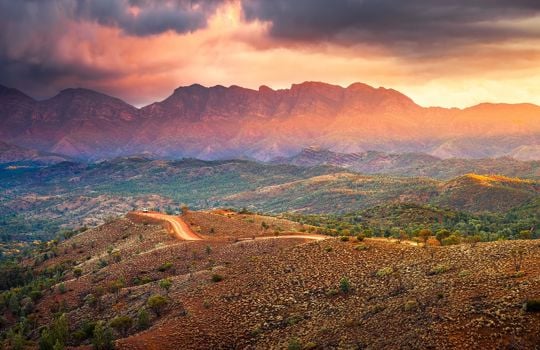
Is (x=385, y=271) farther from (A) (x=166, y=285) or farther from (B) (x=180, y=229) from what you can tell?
(B) (x=180, y=229)

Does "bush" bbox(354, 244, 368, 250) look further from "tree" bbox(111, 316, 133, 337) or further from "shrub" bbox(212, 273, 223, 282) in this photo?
"tree" bbox(111, 316, 133, 337)

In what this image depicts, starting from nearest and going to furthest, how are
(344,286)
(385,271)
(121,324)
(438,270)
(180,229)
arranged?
1. (438,270)
2. (344,286)
3. (385,271)
4. (121,324)
5. (180,229)

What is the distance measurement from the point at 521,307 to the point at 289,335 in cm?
1991

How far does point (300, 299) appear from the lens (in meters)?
51.8

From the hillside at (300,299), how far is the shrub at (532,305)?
8 centimetres

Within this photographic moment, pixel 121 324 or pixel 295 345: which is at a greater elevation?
pixel 295 345

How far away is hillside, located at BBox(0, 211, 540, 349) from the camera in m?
36.8

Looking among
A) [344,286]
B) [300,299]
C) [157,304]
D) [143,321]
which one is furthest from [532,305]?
[157,304]

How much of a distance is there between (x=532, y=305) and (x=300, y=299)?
24.0 metres

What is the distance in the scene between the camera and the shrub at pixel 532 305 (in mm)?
34094

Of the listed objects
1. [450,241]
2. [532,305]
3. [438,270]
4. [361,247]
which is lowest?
[450,241]

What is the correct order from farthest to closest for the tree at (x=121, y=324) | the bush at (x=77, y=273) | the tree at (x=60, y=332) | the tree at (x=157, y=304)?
1. the bush at (x=77, y=273)
2. the tree at (x=157, y=304)
3. the tree at (x=121, y=324)
4. the tree at (x=60, y=332)

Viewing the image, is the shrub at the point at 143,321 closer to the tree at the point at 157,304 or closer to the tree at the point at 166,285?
the tree at the point at 157,304

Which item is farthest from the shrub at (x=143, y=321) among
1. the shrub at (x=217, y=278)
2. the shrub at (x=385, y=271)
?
the shrub at (x=385, y=271)
